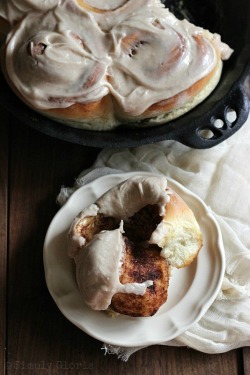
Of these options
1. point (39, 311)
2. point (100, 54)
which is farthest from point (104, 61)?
point (39, 311)

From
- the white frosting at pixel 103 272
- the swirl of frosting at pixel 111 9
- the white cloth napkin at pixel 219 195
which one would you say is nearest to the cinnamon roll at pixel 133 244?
the white frosting at pixel 103 272

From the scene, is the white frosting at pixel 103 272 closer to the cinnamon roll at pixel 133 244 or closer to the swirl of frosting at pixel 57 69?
the cinnamon roll at pixel 133 244

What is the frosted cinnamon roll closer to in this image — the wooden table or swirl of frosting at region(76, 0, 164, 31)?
swirl of frosting at region(76, 0, 164, 31)

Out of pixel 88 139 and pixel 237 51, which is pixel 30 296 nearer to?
pixel 88 139

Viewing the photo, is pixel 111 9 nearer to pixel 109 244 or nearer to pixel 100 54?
pixel 100 54

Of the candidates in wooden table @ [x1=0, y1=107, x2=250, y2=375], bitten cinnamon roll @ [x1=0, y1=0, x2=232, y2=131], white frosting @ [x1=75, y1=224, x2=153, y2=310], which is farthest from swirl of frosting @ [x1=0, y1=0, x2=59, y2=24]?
white frosting @ [x1=75, y1=224, x2=153, y2=310]

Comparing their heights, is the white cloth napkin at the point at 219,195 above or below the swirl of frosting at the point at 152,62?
below
